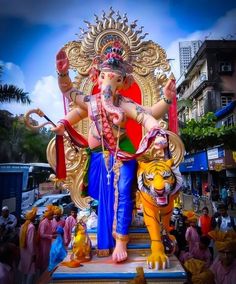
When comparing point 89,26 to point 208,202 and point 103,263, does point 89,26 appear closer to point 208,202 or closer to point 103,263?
point 103,263

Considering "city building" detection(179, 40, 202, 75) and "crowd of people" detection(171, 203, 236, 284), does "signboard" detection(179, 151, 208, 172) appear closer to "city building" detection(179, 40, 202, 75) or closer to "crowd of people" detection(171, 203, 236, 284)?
"city building" detection(179, 40, 202, 75)

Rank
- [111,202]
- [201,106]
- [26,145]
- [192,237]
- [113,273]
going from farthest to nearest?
[26,145] < [201,106] < [192,237] < [111,202] < [113,273]

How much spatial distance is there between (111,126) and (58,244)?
137 cm

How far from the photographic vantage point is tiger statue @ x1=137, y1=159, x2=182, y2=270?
2.13 meters

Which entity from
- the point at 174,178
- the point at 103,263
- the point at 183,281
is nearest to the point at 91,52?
the point at 174,178

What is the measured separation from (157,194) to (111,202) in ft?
1.71

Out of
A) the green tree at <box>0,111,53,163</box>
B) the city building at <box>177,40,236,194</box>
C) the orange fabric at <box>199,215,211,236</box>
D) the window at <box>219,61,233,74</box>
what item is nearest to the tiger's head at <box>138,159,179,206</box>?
the orange fabric at <box>199,215,211,236</box>

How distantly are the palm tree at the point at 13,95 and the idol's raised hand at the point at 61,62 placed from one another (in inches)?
106

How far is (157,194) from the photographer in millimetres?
2125

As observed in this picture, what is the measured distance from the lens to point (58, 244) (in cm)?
316

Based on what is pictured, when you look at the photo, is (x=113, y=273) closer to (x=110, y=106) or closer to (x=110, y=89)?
(x=110, y=106)

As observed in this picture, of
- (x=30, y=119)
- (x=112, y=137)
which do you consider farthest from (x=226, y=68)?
(x=30, y=119)

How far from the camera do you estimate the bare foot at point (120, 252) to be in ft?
7.38

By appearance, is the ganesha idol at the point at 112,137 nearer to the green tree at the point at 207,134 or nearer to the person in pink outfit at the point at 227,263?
the person in pink outfit at the point at 227,263
